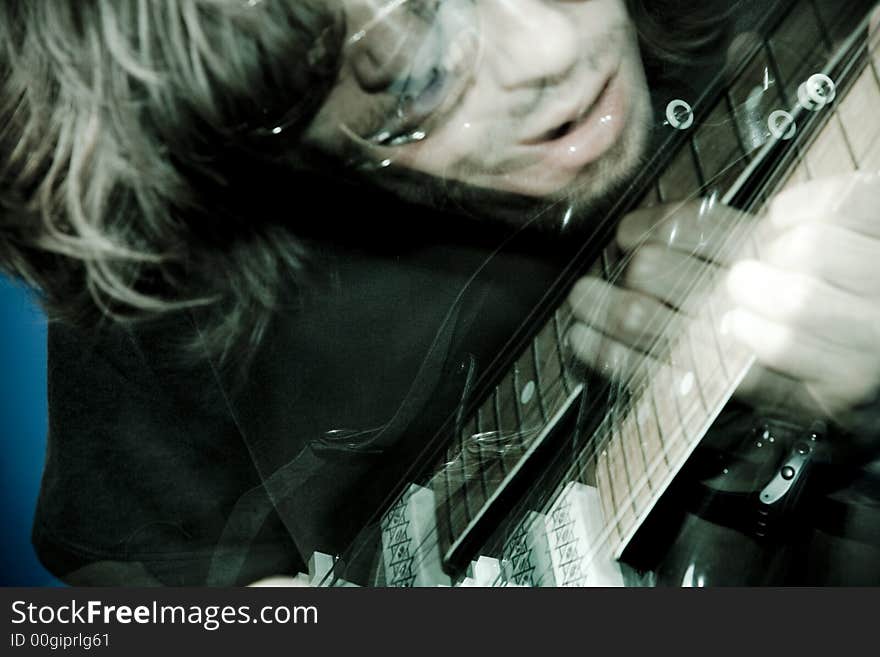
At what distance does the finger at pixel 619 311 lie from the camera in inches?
21.8

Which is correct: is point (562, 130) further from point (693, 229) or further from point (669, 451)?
point (669, 451)

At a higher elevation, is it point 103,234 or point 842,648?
point 103,234

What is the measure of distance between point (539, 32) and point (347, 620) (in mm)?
402

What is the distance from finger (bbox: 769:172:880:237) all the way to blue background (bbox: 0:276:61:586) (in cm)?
51

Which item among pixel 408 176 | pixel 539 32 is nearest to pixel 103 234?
pixel 408 176

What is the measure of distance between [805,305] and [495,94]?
0.79 feet

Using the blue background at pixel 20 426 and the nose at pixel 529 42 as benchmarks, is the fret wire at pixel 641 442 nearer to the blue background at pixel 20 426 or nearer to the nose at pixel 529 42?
the nose at pixel 529 42

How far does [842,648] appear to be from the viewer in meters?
0.55

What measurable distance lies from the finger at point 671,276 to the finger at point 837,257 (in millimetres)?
52

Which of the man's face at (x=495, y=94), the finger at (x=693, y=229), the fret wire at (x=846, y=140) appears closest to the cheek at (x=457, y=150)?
the man's face at (x=495, y=94)

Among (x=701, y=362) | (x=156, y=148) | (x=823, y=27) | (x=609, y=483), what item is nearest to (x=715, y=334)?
(x=701, y=362)

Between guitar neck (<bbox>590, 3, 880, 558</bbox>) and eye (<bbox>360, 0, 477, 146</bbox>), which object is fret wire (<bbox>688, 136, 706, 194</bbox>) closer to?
guitar neck (<bbox>590, 3, 880, 558</bbox>)

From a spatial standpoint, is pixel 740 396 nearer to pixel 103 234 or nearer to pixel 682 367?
pixel 682 367

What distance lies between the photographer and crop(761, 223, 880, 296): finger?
0.51 m
